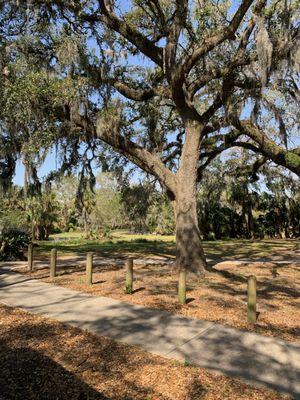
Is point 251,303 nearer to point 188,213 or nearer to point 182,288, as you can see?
point 182,288

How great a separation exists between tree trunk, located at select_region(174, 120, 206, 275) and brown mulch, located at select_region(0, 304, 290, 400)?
5.07 meters

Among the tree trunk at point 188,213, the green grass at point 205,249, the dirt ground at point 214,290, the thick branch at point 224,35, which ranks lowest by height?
the dirt ground at point 214,290

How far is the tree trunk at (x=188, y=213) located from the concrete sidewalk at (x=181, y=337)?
10.2 ft

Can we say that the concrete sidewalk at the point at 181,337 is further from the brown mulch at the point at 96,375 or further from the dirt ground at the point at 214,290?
the dirt ground at the point at 214,290

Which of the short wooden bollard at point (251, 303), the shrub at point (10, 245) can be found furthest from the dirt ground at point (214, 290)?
the shrub at point (10, 245)

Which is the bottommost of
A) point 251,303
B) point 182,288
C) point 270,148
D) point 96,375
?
point 96,375

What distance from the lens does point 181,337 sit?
5230mm

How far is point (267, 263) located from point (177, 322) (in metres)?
8.39

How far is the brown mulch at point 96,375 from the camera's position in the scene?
362 cm

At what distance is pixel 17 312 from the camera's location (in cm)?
645

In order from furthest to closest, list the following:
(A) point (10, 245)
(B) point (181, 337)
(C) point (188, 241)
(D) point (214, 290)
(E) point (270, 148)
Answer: (A) point (10, 245), (E) point (270, 148), (C) point (188, 241), (D) point (214, 290), (B) point (181, 337)

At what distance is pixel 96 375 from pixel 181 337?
161 centimetres

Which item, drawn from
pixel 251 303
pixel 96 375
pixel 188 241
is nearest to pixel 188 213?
pixel 188 241

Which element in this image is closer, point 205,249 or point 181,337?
point 181,337
